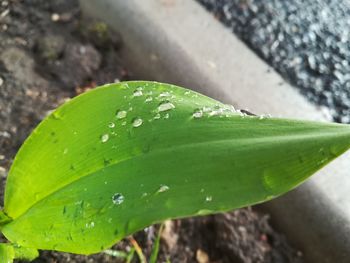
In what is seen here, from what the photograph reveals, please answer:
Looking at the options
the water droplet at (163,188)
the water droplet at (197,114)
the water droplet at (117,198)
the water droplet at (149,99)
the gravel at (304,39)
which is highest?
the water droplet at (149,99)

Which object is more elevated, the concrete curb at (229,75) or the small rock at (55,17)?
the small rock at (55,17)

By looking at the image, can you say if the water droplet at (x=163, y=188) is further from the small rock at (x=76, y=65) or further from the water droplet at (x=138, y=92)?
the small rock at (x=76, y=65)

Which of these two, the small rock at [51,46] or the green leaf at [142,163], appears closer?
the green leaf at [142,163]

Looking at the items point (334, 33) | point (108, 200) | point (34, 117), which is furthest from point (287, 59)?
point (108, 200)

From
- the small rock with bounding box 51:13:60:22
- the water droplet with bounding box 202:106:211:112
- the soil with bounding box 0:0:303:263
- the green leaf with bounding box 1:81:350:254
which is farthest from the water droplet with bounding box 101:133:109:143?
the small rock with bounding box 51:13:60:22

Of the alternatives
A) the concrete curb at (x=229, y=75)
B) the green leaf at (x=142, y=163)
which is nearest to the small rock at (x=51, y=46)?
the concrete curb at (x=229, y=75)

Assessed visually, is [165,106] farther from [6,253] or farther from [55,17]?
[55,17]

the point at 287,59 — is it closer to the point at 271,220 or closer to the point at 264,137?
the point at 271,220
